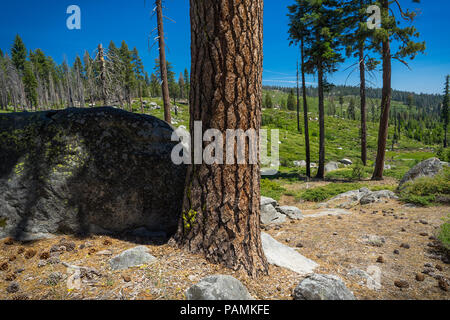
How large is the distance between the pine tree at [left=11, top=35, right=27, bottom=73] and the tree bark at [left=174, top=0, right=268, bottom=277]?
7384cm

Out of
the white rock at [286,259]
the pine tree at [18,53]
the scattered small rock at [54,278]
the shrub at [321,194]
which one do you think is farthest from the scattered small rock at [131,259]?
the pine tree at [18,53]

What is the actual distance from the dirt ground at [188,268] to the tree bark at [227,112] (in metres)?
0.26

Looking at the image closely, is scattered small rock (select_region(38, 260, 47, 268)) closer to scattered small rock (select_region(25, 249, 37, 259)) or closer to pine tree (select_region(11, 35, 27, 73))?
scattered small rock (select_region(25, 249, 37, 259))

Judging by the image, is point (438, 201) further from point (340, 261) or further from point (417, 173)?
point (340, 261)

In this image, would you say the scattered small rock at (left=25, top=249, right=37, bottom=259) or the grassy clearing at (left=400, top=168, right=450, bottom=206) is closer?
the scattered small rock at (left=25, top=249, right=37, bottom=259)

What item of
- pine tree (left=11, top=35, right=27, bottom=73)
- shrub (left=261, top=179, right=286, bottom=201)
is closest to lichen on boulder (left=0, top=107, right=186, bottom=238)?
shrub (left=261, top=179, right=286, bottom=201)

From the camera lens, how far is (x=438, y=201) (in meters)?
5.37

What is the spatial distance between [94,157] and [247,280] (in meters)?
2.58

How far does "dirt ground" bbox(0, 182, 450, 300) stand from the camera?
199 cm

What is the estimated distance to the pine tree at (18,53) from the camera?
174 feet

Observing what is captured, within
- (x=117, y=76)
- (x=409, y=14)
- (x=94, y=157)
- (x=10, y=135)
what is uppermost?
(x=409, y=14)

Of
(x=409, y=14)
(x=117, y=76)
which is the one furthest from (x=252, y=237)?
(x=409, y=14)

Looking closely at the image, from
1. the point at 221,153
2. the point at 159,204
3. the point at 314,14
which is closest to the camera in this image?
the point at 221,153

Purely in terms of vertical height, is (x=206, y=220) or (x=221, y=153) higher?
(x=221, y=153)
